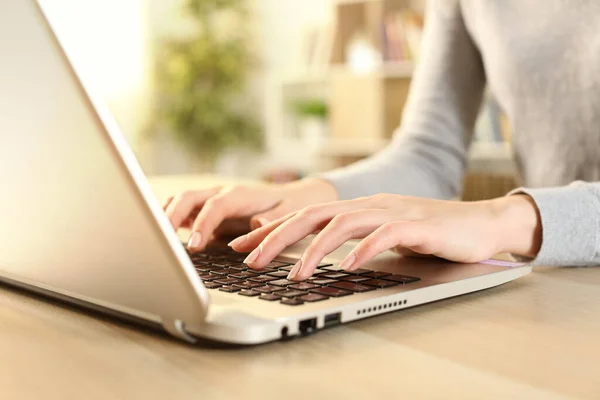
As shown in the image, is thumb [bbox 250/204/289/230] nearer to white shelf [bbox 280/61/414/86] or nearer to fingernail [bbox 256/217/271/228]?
fingernail [bbox 256/217/271/228]

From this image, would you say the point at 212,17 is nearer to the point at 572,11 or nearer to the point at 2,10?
the point at 572,11

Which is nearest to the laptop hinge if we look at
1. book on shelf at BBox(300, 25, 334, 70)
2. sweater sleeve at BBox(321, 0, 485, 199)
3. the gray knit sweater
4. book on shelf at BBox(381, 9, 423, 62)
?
the gray knit sweater

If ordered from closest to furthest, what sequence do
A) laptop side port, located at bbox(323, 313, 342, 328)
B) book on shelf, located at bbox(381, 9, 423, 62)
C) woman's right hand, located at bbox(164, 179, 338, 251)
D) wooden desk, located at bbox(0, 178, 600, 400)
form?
wooden desk, located at bbox(0, 178, 600, 400) < laptop side port, located at bbox(323, 313, 342, 328) < woman's right hand, located at bbox(164, 179, 338, 251) < book on shelf, located at bbox(381, 9, 423, 62)

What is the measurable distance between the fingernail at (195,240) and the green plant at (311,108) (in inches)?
143

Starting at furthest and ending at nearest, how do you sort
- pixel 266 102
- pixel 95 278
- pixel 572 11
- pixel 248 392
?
pixel 266 102
pixel 572 11
pixel 95 278
pixel 248 392

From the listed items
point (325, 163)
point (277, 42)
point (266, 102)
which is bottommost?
point (325, 163)

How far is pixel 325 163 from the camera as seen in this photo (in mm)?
4500

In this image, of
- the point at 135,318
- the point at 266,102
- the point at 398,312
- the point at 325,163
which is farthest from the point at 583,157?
the point at 266,102

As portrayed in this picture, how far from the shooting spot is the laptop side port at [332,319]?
51cm

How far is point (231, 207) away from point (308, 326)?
1.32 ft

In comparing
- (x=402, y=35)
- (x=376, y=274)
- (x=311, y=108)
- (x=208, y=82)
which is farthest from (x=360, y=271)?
(x=208, y=82)

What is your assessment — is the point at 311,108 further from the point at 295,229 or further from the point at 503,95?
the point at 295,229

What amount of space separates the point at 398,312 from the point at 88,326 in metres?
0.25

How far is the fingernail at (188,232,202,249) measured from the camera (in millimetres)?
799
